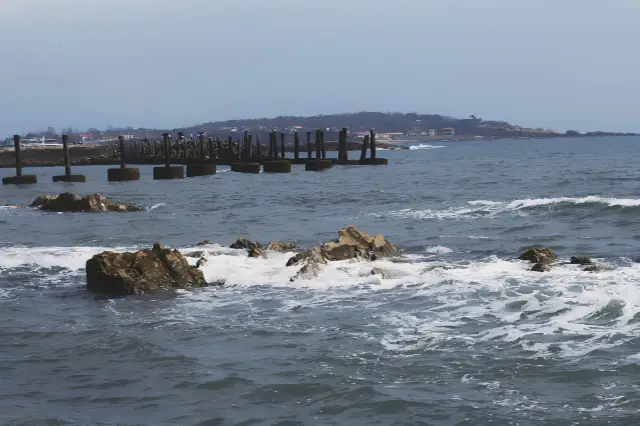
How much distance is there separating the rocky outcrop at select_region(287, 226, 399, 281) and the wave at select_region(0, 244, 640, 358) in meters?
0.25

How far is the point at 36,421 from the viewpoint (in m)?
7.13

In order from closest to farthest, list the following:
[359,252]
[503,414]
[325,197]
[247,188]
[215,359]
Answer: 1. [503,414]
2. [215,359]
3. [359,252]
4. [325,197]
5. [247,188]

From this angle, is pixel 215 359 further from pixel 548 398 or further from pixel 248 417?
pixel 548 398

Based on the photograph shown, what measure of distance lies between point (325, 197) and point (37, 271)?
20.4 metres

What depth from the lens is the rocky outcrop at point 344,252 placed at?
1398 cm

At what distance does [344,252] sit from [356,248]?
328 mm

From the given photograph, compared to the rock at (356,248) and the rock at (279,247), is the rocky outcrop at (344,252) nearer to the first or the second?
the rock at (356,248)

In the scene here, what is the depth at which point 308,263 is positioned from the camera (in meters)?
14.0

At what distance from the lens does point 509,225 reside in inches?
877

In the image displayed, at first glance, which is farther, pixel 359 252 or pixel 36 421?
pixel 359 252

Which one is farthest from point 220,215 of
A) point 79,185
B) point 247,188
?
point 79,185

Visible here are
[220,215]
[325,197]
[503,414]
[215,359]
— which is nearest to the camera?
[503,414]

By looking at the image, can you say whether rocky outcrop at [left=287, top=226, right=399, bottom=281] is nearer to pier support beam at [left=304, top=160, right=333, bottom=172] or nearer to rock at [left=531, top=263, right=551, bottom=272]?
rock at [left=531, top=263, right=551, bottom=272]

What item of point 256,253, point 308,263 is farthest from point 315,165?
point 308,263
